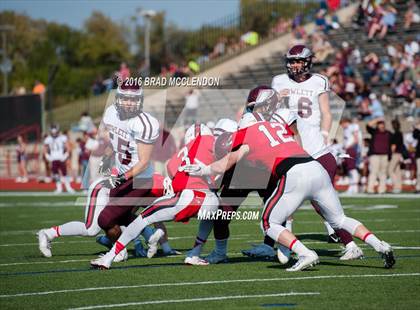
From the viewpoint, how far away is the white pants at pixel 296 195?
7941mm

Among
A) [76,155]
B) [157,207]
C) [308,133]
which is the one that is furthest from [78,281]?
[76,155]

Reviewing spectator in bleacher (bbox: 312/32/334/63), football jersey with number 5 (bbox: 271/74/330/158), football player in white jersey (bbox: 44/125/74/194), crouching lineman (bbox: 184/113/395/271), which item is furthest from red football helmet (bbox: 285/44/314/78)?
spectator in bleacher (bbox: 312/32/334/63)

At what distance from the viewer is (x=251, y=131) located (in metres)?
8.09

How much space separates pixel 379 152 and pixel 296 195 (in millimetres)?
13323

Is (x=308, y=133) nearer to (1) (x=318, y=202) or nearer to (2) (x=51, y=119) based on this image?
(1) (x=318, y=202)

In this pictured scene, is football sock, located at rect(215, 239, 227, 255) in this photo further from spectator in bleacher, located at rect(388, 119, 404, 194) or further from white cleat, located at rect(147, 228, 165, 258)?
spectator in bleacher, located at rect(388, 119, 404, 194)

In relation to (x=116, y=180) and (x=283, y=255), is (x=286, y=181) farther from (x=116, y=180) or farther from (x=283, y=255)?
(x=116, y=180)

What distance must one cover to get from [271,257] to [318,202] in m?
1.37

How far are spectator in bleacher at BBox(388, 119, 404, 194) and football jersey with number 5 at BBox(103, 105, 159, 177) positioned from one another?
12648mm

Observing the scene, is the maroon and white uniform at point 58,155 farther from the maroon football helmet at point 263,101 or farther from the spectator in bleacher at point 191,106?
the maroon football helmet at point 263,101

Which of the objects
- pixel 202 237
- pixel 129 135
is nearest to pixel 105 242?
pixel 129 135

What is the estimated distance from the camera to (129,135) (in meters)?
9.31

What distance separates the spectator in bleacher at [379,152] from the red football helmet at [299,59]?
37.6 feet

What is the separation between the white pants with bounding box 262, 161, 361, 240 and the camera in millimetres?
7941
